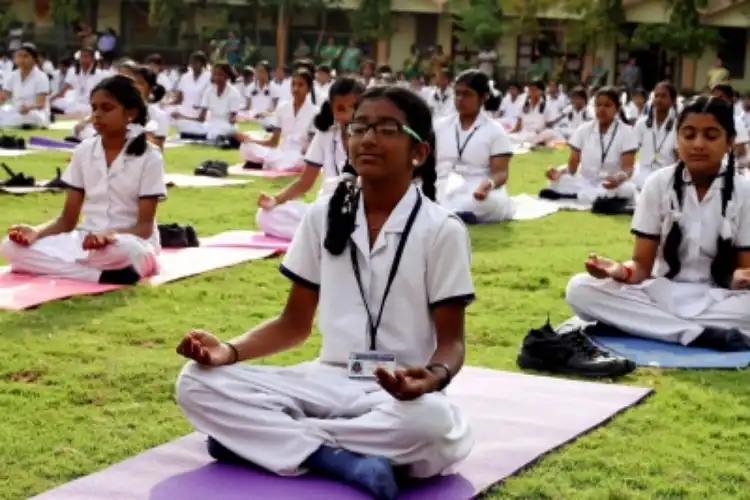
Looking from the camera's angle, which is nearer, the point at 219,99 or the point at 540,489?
the point at 540,489

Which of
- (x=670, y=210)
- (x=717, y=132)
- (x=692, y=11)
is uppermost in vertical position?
(x=692, y=11)

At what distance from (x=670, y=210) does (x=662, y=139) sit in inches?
202

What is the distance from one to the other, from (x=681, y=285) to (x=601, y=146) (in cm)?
516

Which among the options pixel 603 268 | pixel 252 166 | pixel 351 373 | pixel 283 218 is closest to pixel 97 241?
pixel 283 218

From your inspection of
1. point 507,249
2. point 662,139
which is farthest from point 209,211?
point 662,139

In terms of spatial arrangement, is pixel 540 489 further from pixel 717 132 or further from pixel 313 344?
pixel 717 132

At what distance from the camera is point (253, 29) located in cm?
3219

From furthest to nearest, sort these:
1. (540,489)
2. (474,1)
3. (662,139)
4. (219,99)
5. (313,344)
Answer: (474,1) < (219,99) < (662,139) < (313,344) < (540,489)

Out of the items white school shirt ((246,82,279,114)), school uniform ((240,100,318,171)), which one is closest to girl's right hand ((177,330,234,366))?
school uniform ((240,100,318,171))

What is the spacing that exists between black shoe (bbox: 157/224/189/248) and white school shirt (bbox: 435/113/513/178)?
2.24 metres

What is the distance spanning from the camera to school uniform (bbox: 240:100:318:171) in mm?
11867

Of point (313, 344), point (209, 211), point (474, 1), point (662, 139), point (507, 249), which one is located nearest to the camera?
point (313, 344)

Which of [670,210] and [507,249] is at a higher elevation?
[670,210]

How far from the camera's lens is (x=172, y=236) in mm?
7680
